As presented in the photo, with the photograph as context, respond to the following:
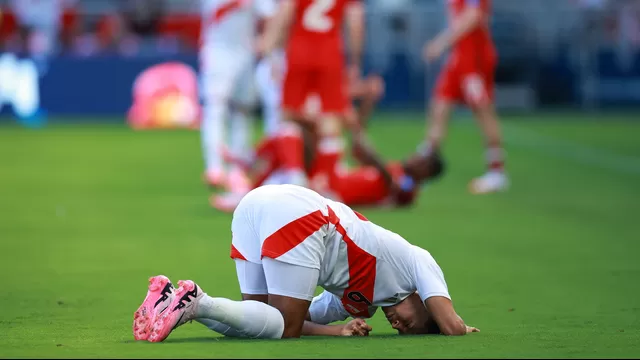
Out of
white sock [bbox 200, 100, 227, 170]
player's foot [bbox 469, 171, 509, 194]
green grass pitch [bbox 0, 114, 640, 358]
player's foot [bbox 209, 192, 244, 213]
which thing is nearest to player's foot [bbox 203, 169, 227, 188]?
white sock [bbox 200, 100, 227, 170]

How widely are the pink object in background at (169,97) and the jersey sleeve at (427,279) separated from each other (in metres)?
19.3

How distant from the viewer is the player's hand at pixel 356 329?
567 cm

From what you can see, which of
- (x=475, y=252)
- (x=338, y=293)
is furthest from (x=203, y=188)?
(x=338, y=293)

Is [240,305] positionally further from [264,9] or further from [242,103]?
[264,9]

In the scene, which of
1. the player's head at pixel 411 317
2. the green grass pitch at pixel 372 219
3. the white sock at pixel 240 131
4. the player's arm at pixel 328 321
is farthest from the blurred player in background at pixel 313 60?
the player's head at pixel 411 317

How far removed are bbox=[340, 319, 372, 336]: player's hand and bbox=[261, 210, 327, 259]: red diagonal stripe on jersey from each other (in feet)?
1.81

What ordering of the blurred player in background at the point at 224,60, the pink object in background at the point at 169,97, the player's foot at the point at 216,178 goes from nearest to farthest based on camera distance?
the player's foot at the point at 216,178 < the blurred player in background at the point at 224,60 < the pink object in background at the point at 169,97

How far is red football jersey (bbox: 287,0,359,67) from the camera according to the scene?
1179 centimetres

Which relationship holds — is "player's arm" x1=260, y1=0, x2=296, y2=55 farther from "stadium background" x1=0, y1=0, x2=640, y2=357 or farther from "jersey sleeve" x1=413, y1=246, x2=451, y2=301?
"jersey sleeve" x1=413, y1=246, x2=451, y2=301

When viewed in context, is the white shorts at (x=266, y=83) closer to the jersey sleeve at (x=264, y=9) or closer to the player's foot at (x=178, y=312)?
the jersey sleeve at (x=264, y=9)

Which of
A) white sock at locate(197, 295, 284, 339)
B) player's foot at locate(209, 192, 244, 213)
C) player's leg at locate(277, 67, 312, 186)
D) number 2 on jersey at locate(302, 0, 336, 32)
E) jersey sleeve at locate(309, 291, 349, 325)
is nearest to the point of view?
white sock at locate(197, 295, 284, 339)

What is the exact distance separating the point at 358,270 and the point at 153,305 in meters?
1.01

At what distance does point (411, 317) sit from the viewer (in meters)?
5.69

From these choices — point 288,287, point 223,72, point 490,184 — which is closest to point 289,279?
point 288,287
